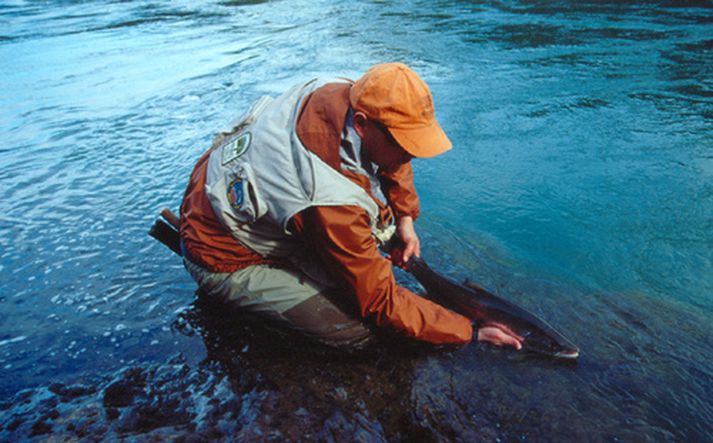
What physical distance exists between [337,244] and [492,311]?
49.1 inches

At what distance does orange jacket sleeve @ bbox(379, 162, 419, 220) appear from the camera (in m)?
3.07

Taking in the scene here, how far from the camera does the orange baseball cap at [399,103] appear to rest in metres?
2.04

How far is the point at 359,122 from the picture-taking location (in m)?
2.10

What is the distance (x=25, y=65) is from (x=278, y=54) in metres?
5.86

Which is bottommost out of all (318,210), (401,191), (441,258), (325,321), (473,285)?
(441,258)

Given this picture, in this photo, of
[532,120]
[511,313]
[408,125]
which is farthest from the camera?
[532,120]

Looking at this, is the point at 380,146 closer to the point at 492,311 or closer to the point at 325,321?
the point at 325,321

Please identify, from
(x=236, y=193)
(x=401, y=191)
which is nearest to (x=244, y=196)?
(x=236, y=193)

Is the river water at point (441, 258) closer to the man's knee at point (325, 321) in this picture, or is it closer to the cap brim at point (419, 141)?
the man's knee at point (325, 321)

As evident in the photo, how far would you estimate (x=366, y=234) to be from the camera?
2.20 meters

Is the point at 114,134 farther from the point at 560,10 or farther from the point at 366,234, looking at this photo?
the point at 560,10

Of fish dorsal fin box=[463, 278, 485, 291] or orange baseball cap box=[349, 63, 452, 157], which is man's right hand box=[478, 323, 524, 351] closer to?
fish dorsal fin box=[463, 278, 485, 291]

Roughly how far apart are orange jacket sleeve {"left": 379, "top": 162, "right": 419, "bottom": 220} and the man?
33 centimetres

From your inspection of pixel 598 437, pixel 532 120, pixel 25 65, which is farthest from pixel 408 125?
pixel 25 65
